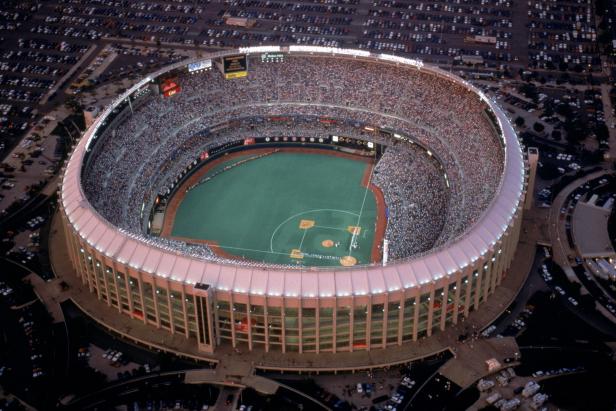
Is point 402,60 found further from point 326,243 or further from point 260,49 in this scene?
point 326,243

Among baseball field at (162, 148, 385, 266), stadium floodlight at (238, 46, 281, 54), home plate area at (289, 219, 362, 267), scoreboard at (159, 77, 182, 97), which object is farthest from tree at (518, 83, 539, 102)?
scoreboard at (159, 77, 182, 97)

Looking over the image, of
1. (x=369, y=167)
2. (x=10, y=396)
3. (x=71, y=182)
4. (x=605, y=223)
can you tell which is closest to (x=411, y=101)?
(x=369, y=167)

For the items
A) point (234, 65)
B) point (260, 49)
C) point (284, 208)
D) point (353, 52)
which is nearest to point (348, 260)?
point (284, 208)

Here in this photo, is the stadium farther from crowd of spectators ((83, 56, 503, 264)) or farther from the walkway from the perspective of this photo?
the walkway

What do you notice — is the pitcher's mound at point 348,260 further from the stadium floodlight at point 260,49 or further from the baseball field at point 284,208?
the stadium floodlight at point 260,49

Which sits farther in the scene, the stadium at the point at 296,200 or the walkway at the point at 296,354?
the walkway at the point at 296,354

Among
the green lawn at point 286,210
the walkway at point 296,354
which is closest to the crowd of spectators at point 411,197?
the green lawn at point 286,210

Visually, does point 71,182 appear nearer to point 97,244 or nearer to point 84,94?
point 97,244
